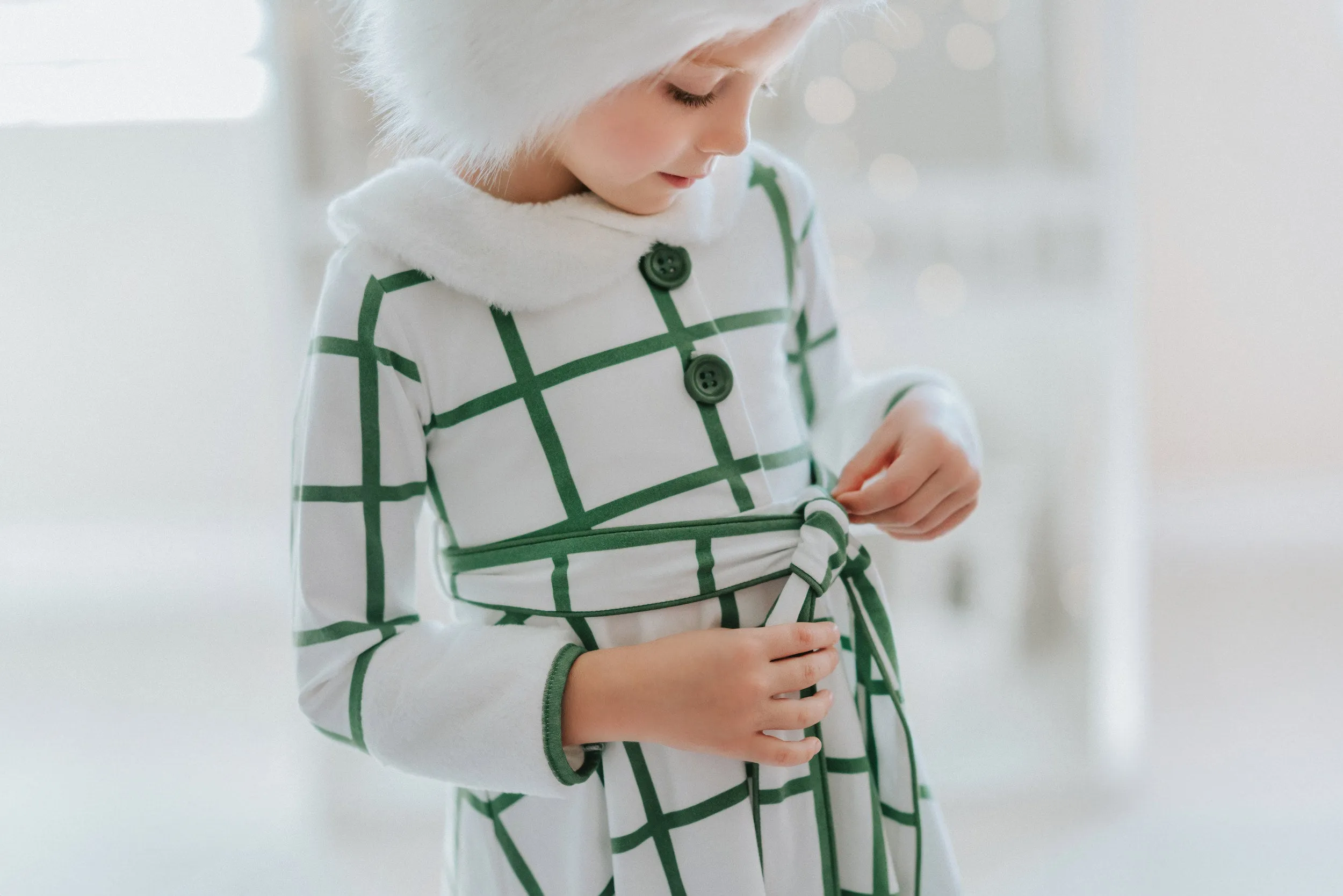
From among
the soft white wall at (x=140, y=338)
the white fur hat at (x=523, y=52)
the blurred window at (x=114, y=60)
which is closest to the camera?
the white fur hat at (x=523, y=52)

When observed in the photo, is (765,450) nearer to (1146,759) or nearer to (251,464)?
(1146,759)

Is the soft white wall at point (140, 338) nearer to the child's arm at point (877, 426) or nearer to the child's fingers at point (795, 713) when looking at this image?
the child's arm at point (877, 426)

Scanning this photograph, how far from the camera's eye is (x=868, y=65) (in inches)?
50.8

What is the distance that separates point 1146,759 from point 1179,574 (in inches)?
30.3

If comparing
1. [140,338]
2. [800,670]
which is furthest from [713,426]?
[140,338]

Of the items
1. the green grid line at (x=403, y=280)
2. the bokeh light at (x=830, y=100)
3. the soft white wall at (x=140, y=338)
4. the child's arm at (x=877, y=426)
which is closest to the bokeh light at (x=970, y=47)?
the bokeh light at (x=830, y=100)

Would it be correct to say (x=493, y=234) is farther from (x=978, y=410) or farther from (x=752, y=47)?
(x=978, y=410)

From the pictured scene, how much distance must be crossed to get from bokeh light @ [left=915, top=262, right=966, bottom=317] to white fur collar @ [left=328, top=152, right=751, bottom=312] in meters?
0.86

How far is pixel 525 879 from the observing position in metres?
0.55

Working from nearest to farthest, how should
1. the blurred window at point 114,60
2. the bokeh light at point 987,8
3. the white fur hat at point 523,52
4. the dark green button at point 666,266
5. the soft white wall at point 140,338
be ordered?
the white fur hat at point 523,52, the dark green button at point 666,266, the bokeh light at point 987,8, the blurred window at point 114,60, the soft white wall at point 140,338

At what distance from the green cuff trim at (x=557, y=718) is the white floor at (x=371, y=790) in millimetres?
960

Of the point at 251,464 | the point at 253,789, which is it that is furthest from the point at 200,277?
the point at 253,789

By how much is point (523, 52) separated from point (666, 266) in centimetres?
13

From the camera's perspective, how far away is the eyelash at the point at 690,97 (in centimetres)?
47
